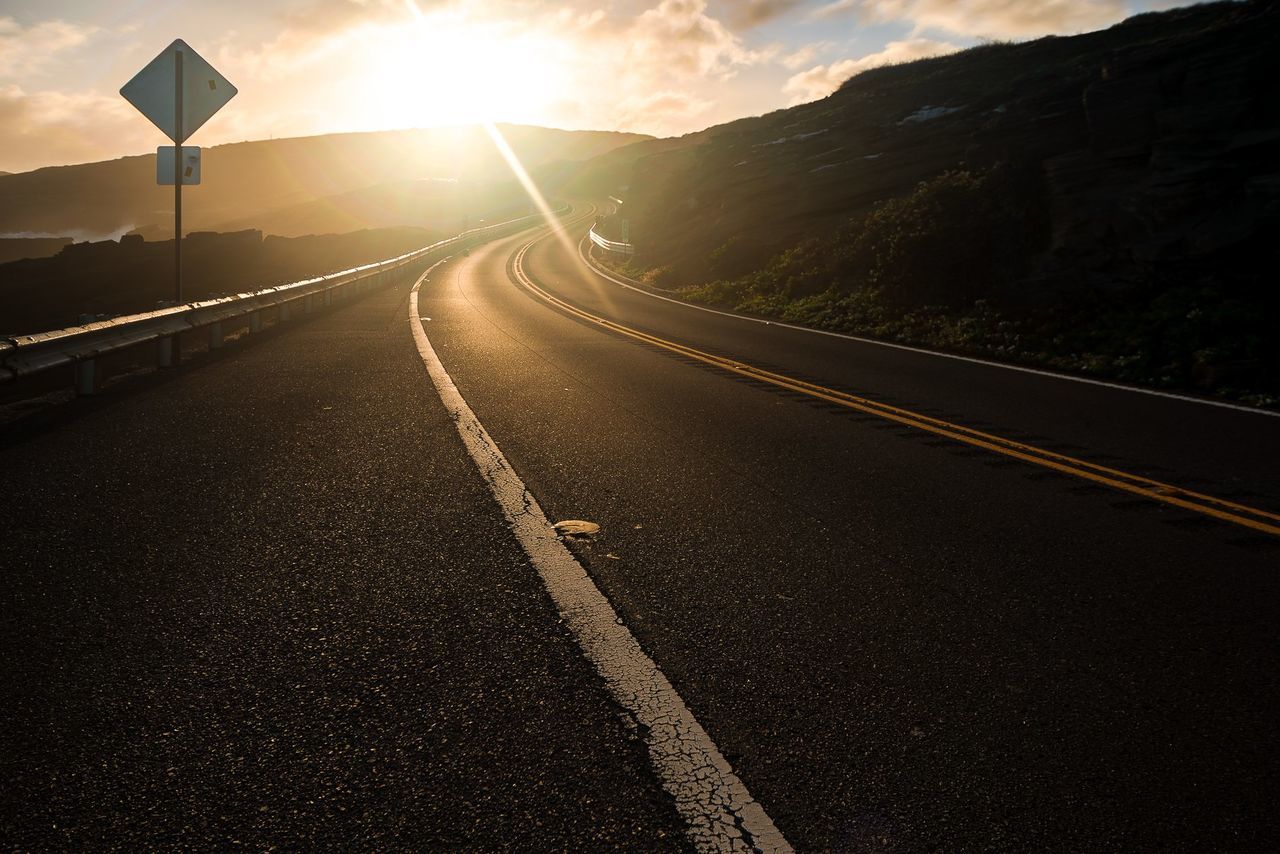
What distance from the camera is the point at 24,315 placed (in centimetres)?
2147

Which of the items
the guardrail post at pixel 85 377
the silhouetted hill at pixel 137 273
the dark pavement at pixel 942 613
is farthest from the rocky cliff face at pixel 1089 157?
the guardrail post at pixel 85 377

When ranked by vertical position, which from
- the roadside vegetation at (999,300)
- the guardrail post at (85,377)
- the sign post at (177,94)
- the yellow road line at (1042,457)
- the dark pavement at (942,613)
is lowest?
the guardrail post at (85,377)

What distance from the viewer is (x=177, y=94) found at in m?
10.9

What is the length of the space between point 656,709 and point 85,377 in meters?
7.89

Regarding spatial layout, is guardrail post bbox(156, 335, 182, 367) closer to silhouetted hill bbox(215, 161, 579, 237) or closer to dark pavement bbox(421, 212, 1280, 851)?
dark pavement bbox(421, 212, 1280, 851)

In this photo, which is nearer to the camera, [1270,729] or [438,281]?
[1270,729]

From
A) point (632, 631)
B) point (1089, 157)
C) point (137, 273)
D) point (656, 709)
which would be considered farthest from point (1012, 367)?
point (137, 273)

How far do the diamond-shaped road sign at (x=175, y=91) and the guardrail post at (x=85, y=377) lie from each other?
4.17 m

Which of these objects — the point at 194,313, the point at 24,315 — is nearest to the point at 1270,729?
the point at 194,313

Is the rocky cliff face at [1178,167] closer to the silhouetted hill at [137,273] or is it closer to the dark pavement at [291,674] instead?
the dark pavement at [291,674]

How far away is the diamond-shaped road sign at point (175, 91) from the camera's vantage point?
1067 cm

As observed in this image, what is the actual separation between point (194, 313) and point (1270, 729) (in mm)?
11521

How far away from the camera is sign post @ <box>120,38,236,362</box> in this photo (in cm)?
1067

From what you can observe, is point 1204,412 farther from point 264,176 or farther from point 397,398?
point 264,176
